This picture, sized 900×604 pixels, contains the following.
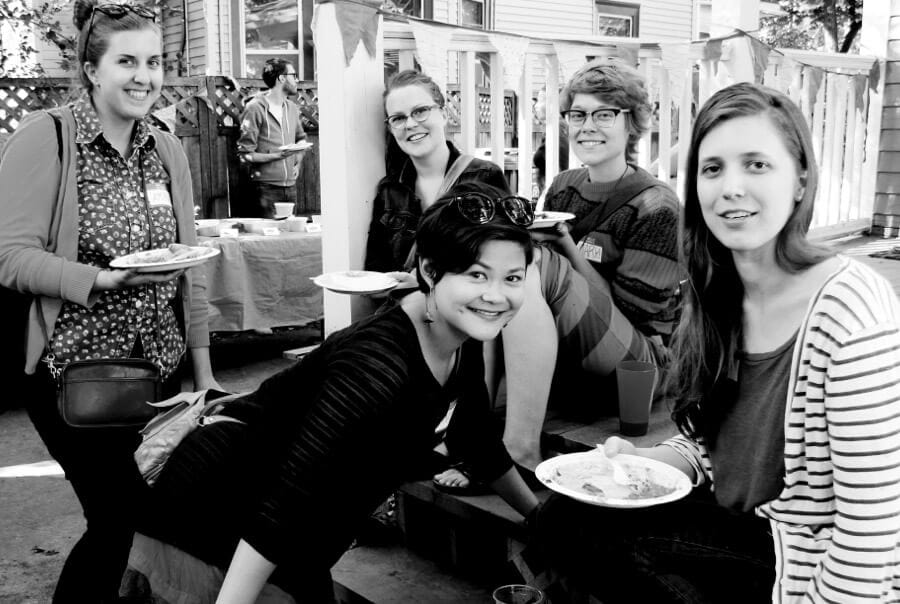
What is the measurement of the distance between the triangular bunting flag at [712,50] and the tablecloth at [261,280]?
2941 mm

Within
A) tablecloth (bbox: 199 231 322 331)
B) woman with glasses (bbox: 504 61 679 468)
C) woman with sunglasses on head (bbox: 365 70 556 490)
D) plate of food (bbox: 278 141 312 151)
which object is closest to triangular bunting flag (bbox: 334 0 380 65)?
woman with sunglasses on head (bbox: 365 70 556 490)

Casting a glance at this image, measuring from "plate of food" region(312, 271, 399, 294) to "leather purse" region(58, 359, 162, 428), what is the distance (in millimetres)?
683

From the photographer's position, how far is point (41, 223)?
246 centimetres

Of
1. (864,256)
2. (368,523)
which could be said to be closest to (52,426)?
(368,523)

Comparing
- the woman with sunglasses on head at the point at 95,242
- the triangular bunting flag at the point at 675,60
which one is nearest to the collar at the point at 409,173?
the woman with sunglasses on head at the point at 95,242

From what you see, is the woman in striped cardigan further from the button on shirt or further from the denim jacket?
the denim jacket

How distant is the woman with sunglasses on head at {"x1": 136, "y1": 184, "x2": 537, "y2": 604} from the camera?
2.06 meters

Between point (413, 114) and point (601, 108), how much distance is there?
0.72 metres

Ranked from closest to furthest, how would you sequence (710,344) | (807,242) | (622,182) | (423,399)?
(807,242)
(710,344)
(423,399)
(622,182)

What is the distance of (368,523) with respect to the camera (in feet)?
11.1

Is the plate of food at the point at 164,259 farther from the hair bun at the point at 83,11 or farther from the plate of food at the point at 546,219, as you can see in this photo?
the plate of food at the point at 546,219

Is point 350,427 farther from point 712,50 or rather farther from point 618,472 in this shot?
point 712,50

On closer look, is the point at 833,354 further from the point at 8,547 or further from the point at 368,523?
the point at 8,547

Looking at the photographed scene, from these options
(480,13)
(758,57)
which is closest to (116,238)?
(758,57)
